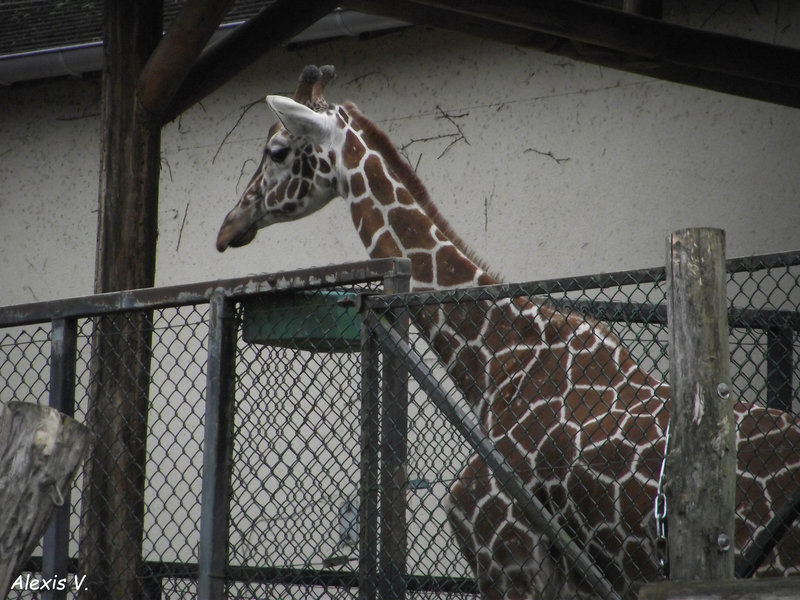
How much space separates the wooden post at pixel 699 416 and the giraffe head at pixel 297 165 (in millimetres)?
2731

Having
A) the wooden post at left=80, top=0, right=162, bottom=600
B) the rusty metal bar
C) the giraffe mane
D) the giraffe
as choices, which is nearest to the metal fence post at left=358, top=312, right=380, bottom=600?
the rusty metal bar

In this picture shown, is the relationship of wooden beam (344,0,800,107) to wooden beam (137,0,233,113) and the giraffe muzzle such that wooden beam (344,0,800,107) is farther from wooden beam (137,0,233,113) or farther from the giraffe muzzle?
the giraffe muzzle

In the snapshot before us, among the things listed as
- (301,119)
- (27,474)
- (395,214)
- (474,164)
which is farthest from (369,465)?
(474,164)

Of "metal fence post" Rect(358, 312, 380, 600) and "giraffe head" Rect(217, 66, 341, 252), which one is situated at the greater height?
"giraffe head" Rect(217, 66, 341, 252)

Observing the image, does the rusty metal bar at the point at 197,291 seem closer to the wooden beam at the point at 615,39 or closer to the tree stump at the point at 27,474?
the tree stump at the point at 27,474

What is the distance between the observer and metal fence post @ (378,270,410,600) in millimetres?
3793

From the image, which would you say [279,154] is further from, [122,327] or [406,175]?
[122,327]

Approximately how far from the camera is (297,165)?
18.7 feet

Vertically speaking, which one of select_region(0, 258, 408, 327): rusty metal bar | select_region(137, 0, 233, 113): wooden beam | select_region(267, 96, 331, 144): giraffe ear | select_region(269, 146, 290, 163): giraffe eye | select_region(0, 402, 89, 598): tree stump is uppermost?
select_region(137, 0, 233, 113): wooden beam

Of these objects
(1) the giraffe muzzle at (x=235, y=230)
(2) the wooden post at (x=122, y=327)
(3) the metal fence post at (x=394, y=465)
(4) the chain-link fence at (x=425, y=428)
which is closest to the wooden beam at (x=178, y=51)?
(2) the wooden post at (x=122, y=327)

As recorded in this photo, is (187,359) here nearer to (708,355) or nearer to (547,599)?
(547,599)

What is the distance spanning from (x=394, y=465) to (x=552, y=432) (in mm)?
744

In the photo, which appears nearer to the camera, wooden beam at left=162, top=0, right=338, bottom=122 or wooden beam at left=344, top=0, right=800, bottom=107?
wooden beam at left=344, top=0, right=800, bottom=107

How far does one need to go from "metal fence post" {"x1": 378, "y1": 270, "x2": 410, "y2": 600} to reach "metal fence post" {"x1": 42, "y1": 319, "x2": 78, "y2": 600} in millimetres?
1132
